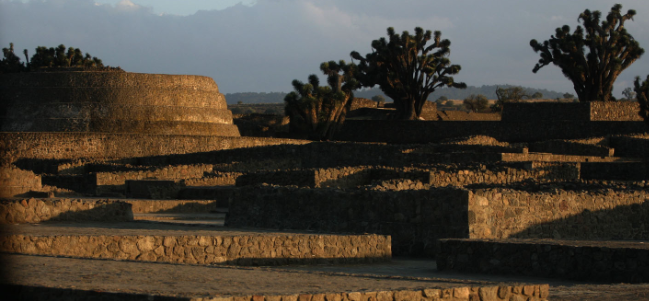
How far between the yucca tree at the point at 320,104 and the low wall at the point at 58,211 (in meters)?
33.2

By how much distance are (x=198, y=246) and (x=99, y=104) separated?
26667mm

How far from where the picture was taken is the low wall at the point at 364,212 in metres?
12.5

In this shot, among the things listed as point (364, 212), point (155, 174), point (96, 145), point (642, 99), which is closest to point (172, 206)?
point (364, 212)

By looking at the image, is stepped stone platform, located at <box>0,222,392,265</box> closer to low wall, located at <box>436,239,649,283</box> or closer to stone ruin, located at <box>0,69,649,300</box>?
stone ruin, located at <box>0,69,649,300</box>

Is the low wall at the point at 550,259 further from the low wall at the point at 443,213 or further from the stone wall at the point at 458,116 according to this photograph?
the stone wall at the point at 458,116

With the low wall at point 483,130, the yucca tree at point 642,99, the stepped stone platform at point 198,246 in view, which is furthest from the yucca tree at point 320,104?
the stepped stone platform at point 198,246

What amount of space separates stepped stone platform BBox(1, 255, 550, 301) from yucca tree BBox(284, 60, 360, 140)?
39346 millimetres

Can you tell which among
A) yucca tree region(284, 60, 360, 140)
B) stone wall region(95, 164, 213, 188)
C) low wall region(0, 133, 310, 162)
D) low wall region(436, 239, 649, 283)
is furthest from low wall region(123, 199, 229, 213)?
yucca tree region(284, 60, 360, 140)

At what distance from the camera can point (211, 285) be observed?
273 inches

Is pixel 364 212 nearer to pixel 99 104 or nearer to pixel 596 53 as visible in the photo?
pixel 99 104

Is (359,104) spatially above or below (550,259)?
above

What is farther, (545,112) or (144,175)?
(545,112)

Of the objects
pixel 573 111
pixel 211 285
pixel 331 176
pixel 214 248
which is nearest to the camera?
pixel 211 285

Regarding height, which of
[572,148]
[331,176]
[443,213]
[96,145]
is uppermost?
[572,148]
